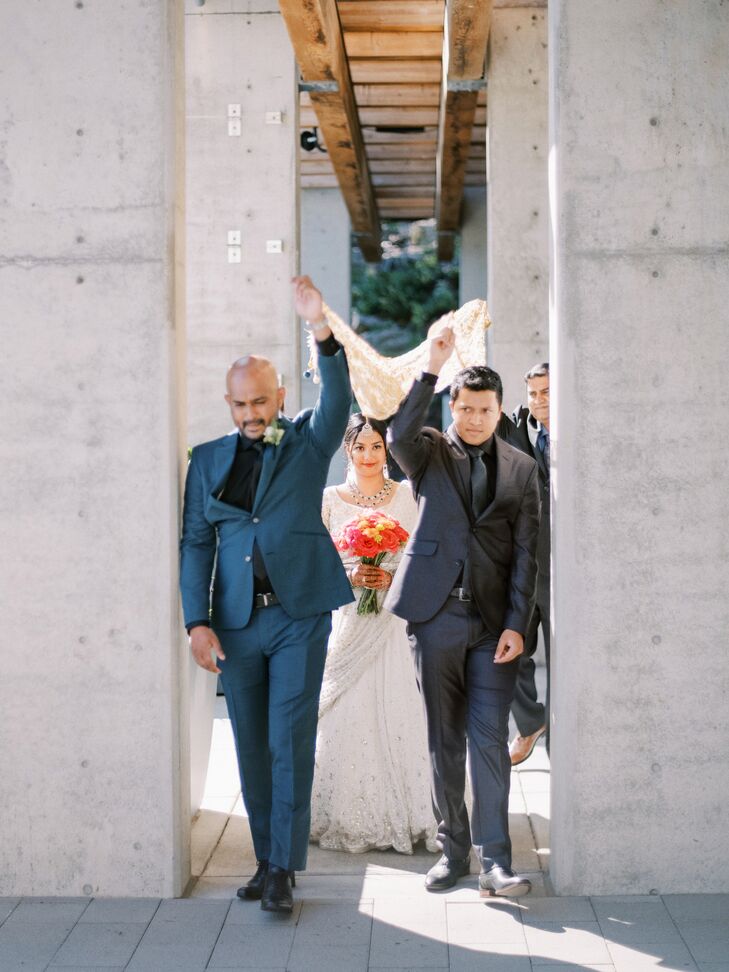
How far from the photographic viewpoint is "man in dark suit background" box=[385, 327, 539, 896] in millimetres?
4590

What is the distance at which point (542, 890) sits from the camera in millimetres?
4676

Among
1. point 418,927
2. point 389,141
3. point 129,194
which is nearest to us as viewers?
point 418,927

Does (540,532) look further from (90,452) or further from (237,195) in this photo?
(237,195)

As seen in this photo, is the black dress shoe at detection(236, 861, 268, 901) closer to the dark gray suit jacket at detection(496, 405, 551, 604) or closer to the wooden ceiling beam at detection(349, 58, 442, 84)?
the dark gray suit jacket at detection(496, 405, 551, 604)

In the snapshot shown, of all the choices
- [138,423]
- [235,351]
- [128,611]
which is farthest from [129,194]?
[235,351]

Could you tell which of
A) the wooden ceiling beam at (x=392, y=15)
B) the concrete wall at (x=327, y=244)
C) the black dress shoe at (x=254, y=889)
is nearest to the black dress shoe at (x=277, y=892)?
the black dress shoe at (x=254, y=889)

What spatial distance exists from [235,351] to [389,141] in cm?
467

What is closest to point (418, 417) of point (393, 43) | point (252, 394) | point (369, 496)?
point (252, 394)

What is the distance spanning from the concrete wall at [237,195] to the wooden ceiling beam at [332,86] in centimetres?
41

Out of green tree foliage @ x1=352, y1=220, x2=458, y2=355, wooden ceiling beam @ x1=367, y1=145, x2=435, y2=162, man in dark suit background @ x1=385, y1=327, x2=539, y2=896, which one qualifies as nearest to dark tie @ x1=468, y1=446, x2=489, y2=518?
man in dark suit background @ x1=385, y1=327, x2=539, y2=896

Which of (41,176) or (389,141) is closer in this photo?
(41,176)

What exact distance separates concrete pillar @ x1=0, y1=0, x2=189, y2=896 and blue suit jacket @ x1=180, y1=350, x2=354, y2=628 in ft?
0.38

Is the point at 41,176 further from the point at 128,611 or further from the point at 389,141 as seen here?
the point at 389,141

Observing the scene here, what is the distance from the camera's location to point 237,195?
9.80 metres
